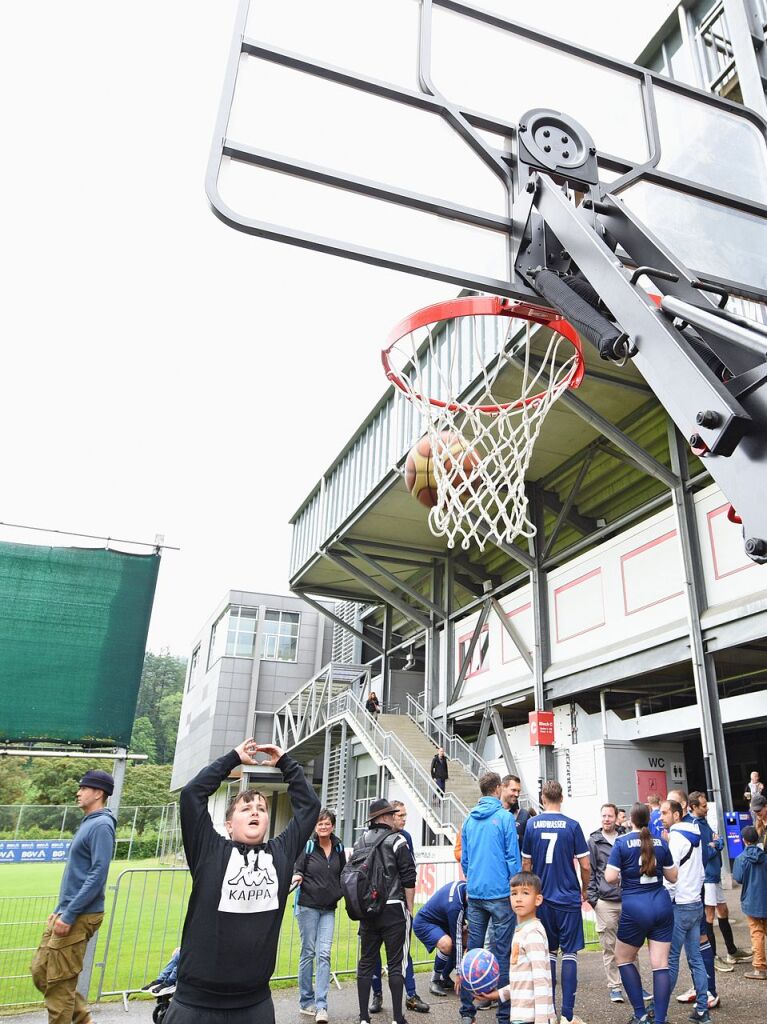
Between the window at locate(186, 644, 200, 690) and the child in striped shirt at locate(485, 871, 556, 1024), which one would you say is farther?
the window at locate(186, 644, 200, 690)

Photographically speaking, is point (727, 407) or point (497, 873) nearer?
point (727, 407)

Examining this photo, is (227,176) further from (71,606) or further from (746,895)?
(746,895)

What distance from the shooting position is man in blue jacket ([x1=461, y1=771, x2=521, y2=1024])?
20.2 feet

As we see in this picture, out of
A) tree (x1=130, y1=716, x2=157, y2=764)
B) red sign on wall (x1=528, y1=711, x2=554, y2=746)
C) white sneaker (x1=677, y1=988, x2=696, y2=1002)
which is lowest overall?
white sneaker (x1=677, y1=988, x2=696, y2=1002)

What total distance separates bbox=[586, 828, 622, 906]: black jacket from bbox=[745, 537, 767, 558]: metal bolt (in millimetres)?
5451

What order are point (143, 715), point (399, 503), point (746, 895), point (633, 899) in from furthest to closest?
point (143, 715) < point (399, 503) < point (746, 895) < point (633, 899)

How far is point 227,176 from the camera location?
13.4 ft

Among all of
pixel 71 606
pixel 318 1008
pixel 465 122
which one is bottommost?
pixel 318 1008

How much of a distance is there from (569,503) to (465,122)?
41.7ft

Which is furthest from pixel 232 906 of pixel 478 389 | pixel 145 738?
pixel 145 738

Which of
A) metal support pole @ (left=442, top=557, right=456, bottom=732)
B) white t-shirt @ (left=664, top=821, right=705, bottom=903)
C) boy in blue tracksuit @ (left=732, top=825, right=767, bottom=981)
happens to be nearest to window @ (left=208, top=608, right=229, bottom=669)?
metal support pole @ (left=442, top=557, right=456, bottom=732)

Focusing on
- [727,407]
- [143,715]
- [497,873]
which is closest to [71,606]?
[497,873]

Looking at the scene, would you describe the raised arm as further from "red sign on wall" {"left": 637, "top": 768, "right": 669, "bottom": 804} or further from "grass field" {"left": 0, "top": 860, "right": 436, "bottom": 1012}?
"red sign on wall" {"left": 637, "top": 768, "right": 669, "bottom": 804}

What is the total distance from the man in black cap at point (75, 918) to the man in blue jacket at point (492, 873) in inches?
116
